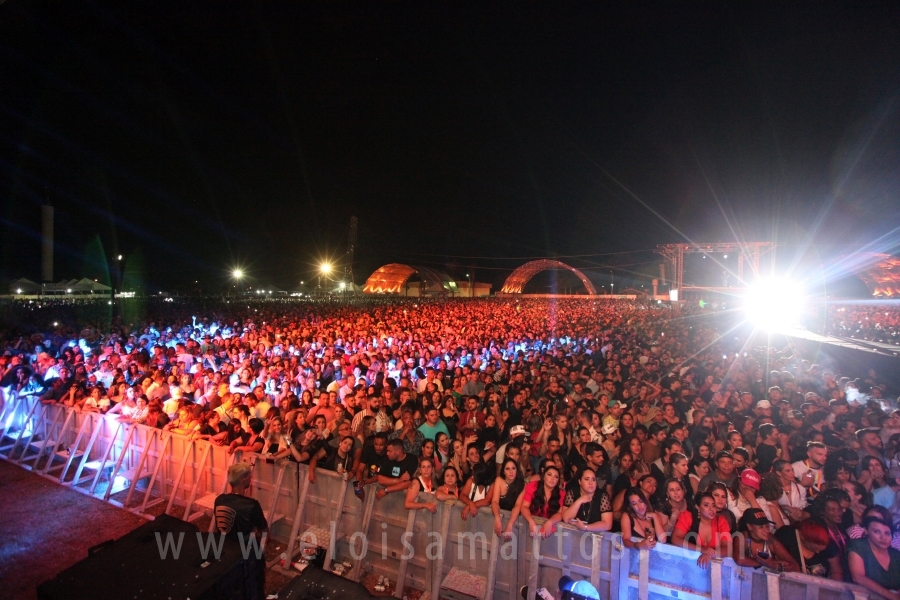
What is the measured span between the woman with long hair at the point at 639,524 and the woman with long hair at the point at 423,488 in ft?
5.01

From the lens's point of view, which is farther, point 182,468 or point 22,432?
point 22,432

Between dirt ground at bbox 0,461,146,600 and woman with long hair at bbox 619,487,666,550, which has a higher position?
woman with long hair at bbox 619,487,666,550

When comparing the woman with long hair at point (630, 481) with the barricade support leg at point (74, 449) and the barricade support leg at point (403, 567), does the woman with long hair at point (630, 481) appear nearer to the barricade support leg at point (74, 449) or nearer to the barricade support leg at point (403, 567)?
the barricade support leg at point (403, 567)

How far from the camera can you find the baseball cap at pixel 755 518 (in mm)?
3039

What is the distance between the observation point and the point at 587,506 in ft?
11.6

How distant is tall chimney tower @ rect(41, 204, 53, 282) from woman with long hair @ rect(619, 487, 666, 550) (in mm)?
52921

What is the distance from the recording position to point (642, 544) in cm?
308

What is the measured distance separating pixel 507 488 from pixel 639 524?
1056 mm

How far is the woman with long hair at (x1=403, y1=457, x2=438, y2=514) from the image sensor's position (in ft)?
12.2

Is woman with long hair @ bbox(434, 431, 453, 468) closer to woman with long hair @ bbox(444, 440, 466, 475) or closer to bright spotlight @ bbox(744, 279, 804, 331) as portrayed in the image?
woman with long hair @ bbox(444, 440, 466, 475)

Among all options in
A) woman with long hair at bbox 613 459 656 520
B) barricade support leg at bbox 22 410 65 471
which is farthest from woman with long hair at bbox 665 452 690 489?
barricade support leg at bbox 22 410 65 471

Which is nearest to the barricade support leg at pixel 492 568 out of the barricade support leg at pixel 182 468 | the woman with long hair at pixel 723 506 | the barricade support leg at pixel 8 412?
the woman with long hair at pixel 723 506

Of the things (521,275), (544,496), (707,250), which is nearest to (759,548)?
(544,496)

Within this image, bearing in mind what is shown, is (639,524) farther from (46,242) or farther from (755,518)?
(46,242)
